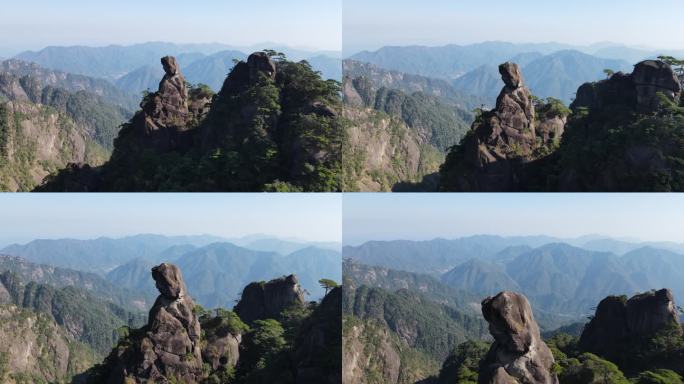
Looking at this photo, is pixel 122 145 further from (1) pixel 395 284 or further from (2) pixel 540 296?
(2) pixel 540 296

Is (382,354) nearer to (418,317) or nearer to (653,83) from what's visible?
(418,317)

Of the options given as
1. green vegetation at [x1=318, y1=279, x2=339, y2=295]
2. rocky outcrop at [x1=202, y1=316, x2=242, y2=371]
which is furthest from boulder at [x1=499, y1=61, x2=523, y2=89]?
rocky outcrop at [x1=202, y1=316, x2=242, y2=371]

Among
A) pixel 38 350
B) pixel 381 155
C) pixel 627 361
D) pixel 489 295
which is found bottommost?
pixel 38 350

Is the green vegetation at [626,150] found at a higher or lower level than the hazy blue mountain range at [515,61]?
lower

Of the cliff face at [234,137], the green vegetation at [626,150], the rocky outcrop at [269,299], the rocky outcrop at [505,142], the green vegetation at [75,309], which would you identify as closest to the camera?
the green vegetation at [626,150]

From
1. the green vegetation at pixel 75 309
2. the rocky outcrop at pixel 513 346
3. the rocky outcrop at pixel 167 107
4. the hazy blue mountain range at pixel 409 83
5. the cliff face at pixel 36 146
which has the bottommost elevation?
the green vegetation at pixel 75 309

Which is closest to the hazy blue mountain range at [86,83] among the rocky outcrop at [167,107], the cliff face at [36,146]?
the rocky outcrop at [167,107]

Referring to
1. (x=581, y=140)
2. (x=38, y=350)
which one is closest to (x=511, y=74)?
(x=581, y=140)

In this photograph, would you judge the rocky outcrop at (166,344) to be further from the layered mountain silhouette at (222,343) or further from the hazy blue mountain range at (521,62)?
the hazy blue mountain range at (521,62)
